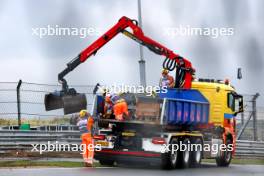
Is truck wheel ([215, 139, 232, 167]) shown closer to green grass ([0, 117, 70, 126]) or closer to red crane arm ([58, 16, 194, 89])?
red crane arm ([58, 16, 194, 89])

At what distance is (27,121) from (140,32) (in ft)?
14.5

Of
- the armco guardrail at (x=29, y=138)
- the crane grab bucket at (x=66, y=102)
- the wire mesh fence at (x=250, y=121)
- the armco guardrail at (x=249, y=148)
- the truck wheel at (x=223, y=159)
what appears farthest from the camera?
the armco guardrail at (x=249, y=148)

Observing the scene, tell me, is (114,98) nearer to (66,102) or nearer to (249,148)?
(66,102)

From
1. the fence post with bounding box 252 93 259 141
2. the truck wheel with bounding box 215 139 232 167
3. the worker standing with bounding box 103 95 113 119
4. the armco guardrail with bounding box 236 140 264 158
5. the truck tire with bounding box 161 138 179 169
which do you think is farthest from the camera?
the armco guardrail with bounding box 236 140 264 158

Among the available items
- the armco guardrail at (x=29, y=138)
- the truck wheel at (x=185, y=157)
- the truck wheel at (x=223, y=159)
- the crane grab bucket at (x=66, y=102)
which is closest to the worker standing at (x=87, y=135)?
the truck wheel at (x=185, y=157)

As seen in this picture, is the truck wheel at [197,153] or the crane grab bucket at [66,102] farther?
the crane grab bucket at [66,102]

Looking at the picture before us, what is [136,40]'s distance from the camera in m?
23.1

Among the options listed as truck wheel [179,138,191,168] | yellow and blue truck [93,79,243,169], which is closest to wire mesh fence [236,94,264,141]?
yellow and blue truck [93,79,243,169]

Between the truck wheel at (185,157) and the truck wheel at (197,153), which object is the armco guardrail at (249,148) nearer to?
the truck wheel at (197,153)

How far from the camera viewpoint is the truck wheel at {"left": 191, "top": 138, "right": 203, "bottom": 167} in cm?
1954

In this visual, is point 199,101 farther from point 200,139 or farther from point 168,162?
point 168,162

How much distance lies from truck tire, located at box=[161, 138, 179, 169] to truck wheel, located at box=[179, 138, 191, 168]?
8.4 inches

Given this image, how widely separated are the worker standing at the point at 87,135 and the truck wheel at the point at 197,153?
8.93 feet

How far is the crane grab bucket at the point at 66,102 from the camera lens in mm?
21875
